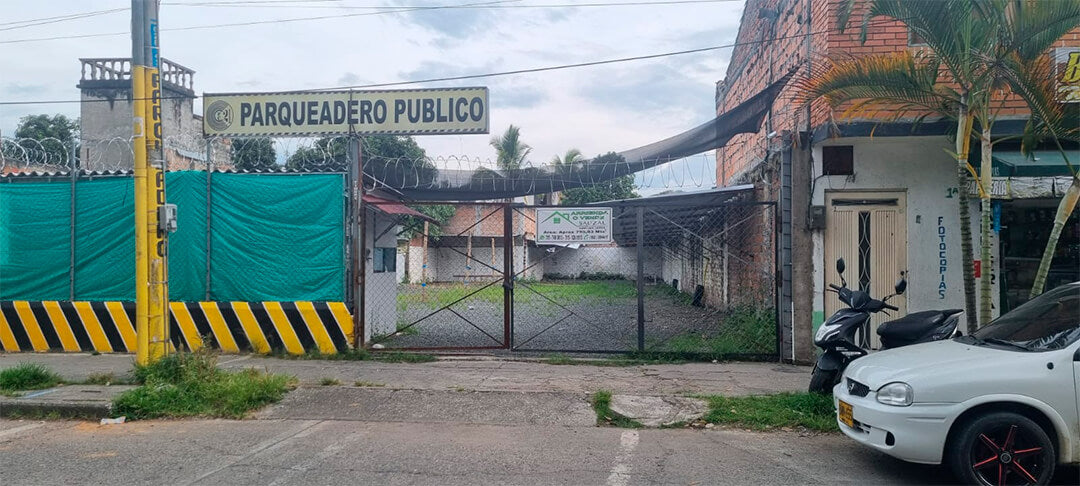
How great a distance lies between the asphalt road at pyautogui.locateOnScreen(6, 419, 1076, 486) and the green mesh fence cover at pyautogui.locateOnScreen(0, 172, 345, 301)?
11.2ft

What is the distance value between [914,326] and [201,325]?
361 inches

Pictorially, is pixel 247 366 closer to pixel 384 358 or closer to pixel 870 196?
pixel 384 358

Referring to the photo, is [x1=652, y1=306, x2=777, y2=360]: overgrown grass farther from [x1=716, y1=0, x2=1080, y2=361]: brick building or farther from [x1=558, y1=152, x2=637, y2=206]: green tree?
[x1=558, y1=152, x2=637, y2=206]: green tree

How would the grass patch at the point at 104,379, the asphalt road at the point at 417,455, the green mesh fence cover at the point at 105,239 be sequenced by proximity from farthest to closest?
the green mesh fence cover at the point at 105,239
the grass patch at the point at 104,379
the asphalt road at the point at 417,455

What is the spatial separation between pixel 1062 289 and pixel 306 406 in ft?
22.9

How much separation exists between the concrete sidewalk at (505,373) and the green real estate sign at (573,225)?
176 centimetres

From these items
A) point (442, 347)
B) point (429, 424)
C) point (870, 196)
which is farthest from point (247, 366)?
point (870, 196)

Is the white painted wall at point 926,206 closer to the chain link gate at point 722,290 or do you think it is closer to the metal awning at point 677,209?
the chain link gate at point 722,290

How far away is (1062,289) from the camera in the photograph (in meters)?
5.55

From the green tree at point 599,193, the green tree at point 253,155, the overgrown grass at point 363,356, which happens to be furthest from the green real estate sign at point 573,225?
the green tree at point 599,193

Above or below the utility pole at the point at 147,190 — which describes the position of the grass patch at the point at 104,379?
below

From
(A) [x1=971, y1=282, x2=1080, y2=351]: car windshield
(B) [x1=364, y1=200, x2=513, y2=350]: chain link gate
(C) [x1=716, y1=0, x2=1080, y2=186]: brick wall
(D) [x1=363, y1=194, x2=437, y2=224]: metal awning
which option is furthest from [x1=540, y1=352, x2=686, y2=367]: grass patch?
(A) [x1=971, y1=282, x2=1080, y2=351]: car windshield

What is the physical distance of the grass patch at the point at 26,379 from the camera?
802 cm

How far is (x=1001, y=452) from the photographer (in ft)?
15.6
